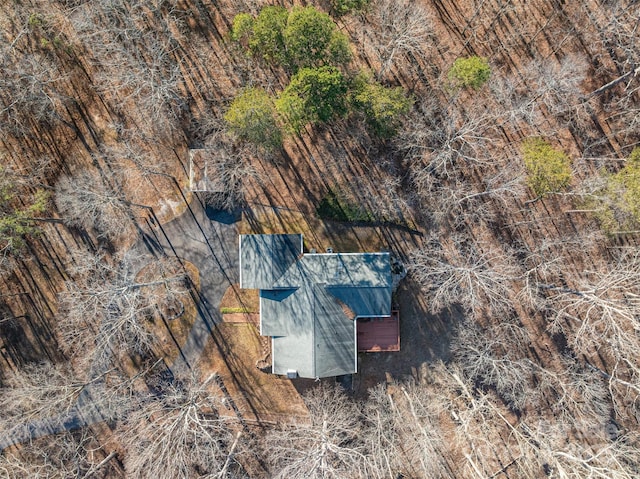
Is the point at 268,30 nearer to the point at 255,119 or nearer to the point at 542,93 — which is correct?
the point at 255,119

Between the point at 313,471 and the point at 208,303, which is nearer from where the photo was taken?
the point at 313,471

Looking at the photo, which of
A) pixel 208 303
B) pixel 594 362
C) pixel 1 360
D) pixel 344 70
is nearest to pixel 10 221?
pixel 1 360

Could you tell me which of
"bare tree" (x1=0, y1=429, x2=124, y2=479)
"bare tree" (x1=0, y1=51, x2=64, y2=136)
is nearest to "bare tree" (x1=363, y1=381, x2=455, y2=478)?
"bare tree" (x1=0, y1=429, x2=124, y2=479)

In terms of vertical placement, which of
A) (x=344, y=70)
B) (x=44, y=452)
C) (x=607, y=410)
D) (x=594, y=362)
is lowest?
(x=607, y=410)

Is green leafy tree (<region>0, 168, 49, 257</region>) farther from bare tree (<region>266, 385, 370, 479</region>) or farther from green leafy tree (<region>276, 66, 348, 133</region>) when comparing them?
bare tree (<region>266, 385, 370, 479</region>)

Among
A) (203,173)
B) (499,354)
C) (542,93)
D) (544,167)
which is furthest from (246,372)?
(542,93)

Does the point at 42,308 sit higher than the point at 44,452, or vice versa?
the point at 42,308

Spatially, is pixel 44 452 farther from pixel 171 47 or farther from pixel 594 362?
pixel 594 362
